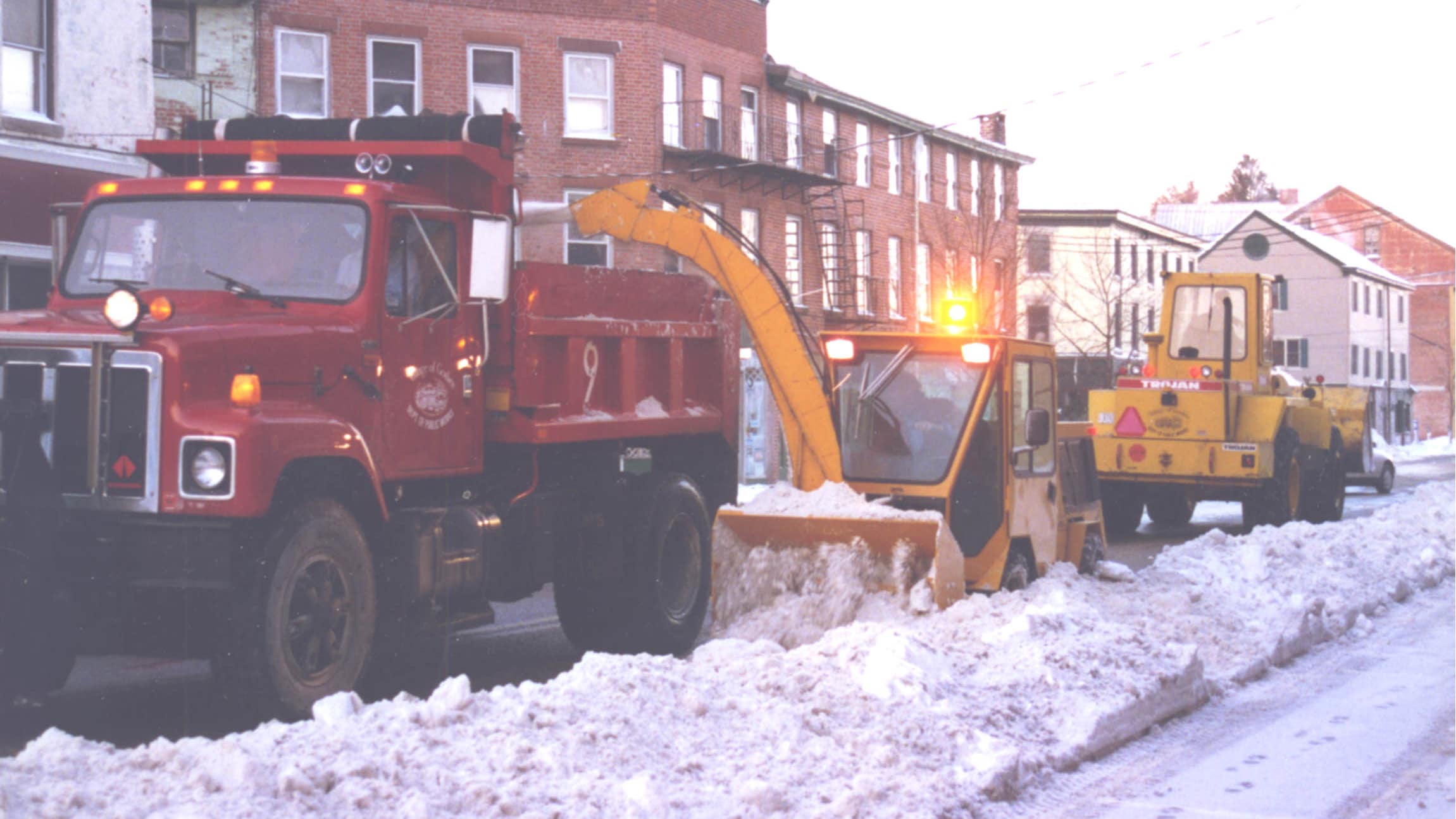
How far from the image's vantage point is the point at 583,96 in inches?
1189

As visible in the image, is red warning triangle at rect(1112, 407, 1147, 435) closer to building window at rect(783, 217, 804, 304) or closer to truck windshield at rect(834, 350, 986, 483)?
truck windshield at rect(834, 350, 986, 483)

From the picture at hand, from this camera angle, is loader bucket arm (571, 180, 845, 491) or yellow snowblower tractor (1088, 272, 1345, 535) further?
yellow snowblower tractor (1088, 272, 1345, 535)

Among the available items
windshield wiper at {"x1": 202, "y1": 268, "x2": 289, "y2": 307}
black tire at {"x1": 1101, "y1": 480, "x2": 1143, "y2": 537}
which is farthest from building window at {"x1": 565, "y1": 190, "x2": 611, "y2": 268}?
windshield wiper at {"x1": 202, "y1": 268, "x2": 289, "y2": 307}

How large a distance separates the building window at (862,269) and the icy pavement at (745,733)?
92.6ft

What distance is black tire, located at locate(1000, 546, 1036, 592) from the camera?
10.6 m

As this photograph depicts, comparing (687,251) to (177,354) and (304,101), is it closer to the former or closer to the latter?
(177,354)

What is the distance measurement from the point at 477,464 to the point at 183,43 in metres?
19.9

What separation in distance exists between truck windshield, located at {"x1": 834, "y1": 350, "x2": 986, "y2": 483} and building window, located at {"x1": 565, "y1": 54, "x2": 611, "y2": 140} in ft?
65.8

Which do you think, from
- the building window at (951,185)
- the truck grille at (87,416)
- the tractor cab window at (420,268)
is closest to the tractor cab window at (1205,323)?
the tractor cab window at (420,268)

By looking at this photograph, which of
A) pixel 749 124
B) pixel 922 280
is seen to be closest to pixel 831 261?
pixel 749 124

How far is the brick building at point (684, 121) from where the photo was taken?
2830cm

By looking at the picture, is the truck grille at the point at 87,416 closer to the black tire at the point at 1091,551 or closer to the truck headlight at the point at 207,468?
the truck headlight at the point at 207,468

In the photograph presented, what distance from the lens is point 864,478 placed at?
10656 mm

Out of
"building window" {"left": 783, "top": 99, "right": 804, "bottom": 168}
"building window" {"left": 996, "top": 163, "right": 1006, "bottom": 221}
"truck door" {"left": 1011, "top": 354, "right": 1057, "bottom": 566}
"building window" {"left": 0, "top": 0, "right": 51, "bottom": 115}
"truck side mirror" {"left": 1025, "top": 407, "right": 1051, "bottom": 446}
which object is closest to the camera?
"truck side mirror" {"left": 1025, "top": 407, "right": 1051, "bottom": 446}
